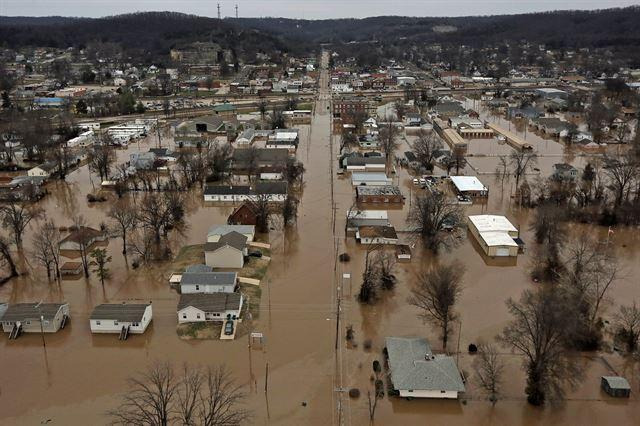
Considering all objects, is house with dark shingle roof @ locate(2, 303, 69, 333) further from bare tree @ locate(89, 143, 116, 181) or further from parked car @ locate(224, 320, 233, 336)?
bare tree @ locate(89, 143, 116, 181)

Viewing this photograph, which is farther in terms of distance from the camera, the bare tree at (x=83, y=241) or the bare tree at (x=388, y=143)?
the bare tree at (x=388, y=143)

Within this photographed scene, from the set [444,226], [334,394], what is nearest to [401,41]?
[444,226]

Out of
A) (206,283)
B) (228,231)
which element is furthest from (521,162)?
(206,283)

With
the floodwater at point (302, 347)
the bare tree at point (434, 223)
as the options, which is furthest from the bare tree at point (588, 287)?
the bare tree at point (434, 223)

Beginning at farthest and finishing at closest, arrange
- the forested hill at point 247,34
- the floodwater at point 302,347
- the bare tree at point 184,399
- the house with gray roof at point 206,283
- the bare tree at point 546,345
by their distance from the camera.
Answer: the forested hill at point 247,34
the house with gray roof at point 206,283
the floodwater at point 302,347
the bare tree at point 546,345
the bare tree at point 184,399

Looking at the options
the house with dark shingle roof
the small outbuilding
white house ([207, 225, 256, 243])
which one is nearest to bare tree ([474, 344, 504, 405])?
the small outbuilding

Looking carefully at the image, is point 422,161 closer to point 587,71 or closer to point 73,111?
point 73,111

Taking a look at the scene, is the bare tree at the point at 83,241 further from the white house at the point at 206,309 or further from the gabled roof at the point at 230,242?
the white house at the point at 206,309
